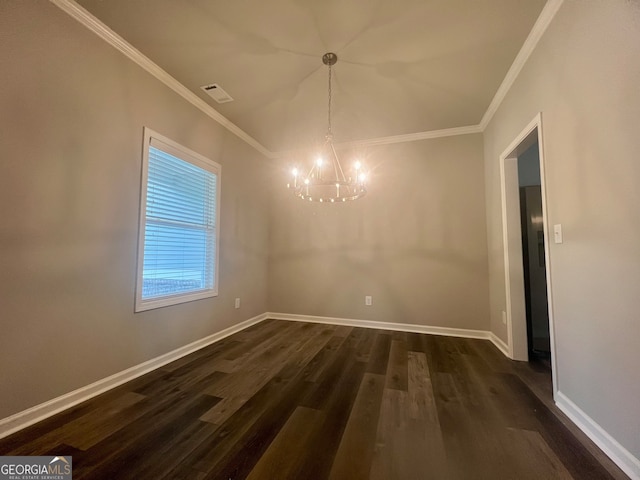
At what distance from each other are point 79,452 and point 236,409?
2.63ft

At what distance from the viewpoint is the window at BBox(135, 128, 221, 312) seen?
7.71 feet

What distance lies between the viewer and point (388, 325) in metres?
3.65

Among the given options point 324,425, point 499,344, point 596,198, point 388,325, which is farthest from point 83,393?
point 499,344

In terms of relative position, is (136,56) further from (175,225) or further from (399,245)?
(399,245)

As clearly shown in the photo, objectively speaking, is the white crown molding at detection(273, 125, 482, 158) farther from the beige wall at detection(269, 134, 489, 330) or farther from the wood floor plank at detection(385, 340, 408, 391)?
the wood floor plank at detection(385, 340, 408, 391)

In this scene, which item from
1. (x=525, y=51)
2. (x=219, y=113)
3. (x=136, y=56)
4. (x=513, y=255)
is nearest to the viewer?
(x=525, y=51)

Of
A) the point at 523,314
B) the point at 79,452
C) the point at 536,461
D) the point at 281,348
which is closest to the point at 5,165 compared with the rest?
the point at 79,452

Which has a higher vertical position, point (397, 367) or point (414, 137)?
point (414, 137)

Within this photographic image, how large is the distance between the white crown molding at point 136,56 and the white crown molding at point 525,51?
3096 millimetres

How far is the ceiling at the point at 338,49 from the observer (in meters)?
1.81

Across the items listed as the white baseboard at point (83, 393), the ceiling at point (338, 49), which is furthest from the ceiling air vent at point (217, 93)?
the white baseboard at point (83, 393)

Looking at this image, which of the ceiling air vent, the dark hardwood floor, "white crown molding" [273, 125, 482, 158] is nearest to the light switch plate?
the dark hardwood floor

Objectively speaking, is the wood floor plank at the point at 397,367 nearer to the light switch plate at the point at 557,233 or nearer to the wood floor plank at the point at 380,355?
the wood floor plank at the point at 380,355

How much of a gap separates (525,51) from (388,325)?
3250 millimetres
